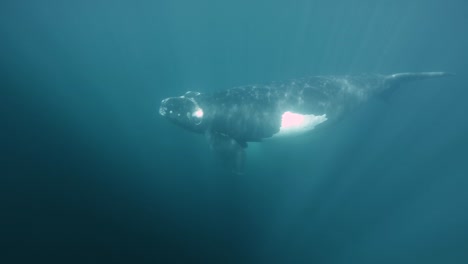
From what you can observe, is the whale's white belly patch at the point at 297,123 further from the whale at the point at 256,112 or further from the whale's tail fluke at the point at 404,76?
the whale's tail fluke at the point at 404,76

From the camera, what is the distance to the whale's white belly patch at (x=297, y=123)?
11.6 meters

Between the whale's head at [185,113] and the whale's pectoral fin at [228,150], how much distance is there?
715 millimetres

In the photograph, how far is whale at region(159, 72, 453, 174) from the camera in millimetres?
11445

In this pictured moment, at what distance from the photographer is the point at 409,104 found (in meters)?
21.1

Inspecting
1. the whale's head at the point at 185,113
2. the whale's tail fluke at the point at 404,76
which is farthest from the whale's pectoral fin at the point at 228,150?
the whale's tail fluke at the point at 404,76

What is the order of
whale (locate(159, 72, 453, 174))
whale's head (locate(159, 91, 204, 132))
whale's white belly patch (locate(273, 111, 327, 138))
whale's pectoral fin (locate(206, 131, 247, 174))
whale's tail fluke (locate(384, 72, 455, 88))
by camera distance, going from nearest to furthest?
whale's pectoral fin (locate(206, 131, 247, 174)), whale (locate(159, 72, 453, 174)), whale's white belly patch (locate(273, 111, 327, 138)), whale's head (locate(159, 91, 204, 132)), whale's tail fluke (locate(384, 72, 455, 88))

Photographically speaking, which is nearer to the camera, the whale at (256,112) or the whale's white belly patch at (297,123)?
the whale at (256,112)

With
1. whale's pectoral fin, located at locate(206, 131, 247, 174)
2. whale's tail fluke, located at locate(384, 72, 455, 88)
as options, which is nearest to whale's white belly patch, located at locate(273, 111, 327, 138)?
whale's pectoral fin, located at locate(206, 131, 247, 174)

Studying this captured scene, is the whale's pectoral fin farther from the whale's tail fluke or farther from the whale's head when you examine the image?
the whale's tail fluke

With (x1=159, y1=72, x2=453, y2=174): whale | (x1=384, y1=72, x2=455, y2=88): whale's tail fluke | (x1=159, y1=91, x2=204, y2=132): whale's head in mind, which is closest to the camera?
(x1=159, y1=72, x2=453, y2=174): whale

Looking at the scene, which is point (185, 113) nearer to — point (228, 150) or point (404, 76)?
point (228, 150)

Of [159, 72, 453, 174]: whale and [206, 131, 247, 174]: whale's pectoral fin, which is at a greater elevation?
[159, 72, 453, 174]: whale

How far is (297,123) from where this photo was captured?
38.5ft

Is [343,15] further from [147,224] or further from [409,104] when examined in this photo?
[147,224]
